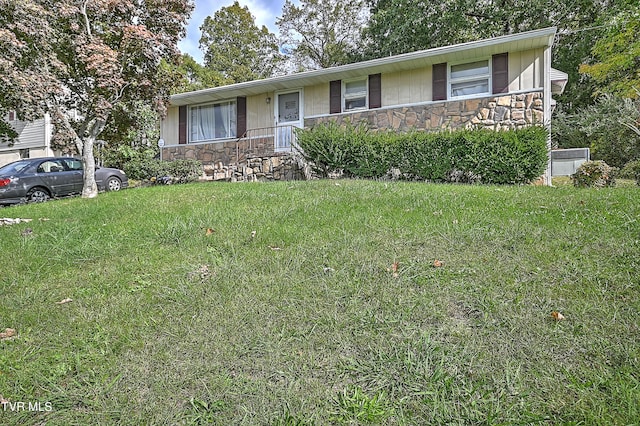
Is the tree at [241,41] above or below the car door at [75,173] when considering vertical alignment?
above

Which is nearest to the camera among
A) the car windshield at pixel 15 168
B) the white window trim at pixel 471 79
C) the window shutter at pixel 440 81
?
the car windshield at pixel 15 168

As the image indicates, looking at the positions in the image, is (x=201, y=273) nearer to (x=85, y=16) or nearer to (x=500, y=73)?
(x=85, y=16)

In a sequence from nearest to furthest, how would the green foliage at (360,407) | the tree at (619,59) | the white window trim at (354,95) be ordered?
the green foliage at (360,407), the white window trim at (354,95), the tree at (619,59)

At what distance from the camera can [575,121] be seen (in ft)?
51.7

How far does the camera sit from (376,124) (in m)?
10.9

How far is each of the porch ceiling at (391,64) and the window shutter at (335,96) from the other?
0.18m

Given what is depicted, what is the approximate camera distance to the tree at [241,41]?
28.7 metres

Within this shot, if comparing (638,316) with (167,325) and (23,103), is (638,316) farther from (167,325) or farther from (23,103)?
(23,103)

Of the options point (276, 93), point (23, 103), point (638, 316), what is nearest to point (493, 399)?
point (638, 316)

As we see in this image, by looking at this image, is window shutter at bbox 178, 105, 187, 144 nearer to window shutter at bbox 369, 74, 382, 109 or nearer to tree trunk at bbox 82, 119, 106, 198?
tree trunk at bbox 82, 119, 106, 198

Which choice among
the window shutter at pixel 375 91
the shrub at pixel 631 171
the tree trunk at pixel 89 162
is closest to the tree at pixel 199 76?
the tree trunk at pixel 89 162

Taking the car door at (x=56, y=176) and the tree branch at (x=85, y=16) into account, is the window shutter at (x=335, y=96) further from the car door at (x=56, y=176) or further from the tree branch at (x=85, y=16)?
the car door at (x=56, y=176)

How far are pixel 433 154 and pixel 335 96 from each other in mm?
4461

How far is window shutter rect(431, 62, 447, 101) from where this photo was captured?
10172 millimetres
